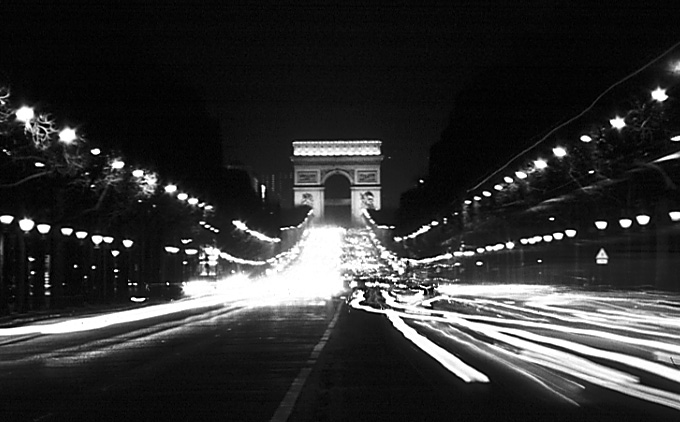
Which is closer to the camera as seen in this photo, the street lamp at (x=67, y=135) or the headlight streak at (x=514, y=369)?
the headlight streak at (x=514, y=369)

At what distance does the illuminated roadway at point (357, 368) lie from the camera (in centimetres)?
1373

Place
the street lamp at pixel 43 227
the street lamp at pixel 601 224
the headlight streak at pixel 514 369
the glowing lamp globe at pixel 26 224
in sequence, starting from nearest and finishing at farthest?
the headlight streak at pixel 514 369, the glowing lamp globe at pixel 26 224, the street lamp at pixel 43 227, the street lamp at pixel 601 224

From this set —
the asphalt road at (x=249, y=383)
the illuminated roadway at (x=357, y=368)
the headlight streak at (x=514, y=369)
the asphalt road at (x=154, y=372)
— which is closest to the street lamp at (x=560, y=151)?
the illuminated roadway at (x=357, y=368)

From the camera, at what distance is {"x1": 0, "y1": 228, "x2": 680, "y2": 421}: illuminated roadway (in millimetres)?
13734

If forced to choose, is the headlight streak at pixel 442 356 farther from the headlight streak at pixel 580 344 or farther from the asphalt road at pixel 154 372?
the asphalt road at pixel 154 372

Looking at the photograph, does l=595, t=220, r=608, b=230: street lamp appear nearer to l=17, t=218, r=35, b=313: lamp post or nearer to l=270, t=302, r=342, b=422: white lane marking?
l=17, t=218, r=35, b=313: lamp post

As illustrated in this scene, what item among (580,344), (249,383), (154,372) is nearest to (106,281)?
(580,344)

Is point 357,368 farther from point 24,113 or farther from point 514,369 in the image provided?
point 24,113

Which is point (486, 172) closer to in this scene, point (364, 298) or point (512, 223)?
point (512, 223)

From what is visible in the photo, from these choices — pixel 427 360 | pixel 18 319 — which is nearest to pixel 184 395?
pixel 427 360

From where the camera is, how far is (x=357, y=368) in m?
19.6

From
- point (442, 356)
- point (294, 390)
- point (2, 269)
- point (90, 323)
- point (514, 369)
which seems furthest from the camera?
point (2, 269)

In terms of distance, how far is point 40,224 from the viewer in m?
50.8

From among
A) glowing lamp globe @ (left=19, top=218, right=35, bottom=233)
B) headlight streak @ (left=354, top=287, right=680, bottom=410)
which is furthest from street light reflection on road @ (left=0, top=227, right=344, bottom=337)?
headlight streak @ (left=354, top=287, right=680, bottom=410)
